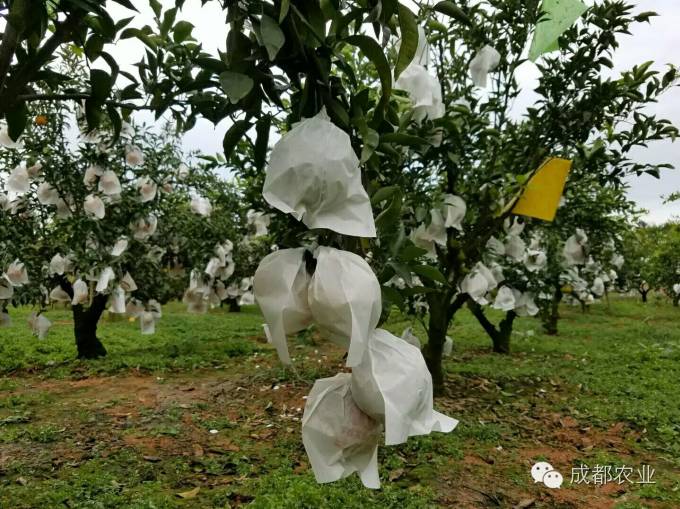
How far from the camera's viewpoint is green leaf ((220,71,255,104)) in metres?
0.64

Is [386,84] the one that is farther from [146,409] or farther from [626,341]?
[626,341]

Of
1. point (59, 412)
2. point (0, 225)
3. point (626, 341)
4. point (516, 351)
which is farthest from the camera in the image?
point (626, 341)

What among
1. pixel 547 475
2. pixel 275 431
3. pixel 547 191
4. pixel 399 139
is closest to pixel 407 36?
pixel 399 139

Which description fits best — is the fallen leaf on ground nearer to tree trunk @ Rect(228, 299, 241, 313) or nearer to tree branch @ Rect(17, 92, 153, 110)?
tree branch @ Rect(17, 92, 153, 110)

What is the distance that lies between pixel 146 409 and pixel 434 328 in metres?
1.95

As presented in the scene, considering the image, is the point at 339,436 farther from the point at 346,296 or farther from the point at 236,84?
the point at 236,84

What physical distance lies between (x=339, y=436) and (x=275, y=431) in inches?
107

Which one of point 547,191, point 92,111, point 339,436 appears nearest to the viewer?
point 339,436

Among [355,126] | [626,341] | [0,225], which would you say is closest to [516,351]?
[626,341]

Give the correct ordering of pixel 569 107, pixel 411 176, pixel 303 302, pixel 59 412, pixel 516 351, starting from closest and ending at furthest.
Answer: pixel 303 302
pixel 411 176
pixel 569 107
pixel 59 412
pixel 516 351

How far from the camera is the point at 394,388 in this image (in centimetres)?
64

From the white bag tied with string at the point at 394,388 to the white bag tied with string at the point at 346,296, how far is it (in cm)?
5

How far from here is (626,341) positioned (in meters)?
7.48

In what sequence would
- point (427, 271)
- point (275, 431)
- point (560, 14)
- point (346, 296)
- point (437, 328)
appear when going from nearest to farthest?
point (346, 296) < point (427, 271) < point (560, 14) < point (275, 431) < point (437, 328)
